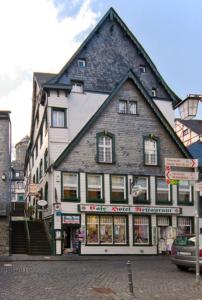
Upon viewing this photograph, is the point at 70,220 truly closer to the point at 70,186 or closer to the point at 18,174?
the point at 70,186

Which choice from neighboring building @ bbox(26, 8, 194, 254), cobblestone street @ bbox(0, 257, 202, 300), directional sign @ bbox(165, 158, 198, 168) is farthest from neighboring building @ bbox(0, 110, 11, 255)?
directional sign @ bbox(165, 158, 198, 168)

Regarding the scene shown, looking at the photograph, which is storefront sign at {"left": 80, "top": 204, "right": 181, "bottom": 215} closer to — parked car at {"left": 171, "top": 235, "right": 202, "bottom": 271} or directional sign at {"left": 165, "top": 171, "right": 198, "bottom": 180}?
parked car at {"left": 171, "top": 235, "right": 202, "bottom": 271}

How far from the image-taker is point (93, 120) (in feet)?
115

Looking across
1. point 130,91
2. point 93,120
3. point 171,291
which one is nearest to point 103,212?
point 93,120

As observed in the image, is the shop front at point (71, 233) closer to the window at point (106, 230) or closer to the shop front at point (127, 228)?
the shop front at point (127, 228)

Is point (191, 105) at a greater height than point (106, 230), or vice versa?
point (191, 105)

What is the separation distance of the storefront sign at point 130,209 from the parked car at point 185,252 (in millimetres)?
12324

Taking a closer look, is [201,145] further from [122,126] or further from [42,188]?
[42,188]

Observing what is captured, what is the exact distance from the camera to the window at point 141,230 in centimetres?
3472

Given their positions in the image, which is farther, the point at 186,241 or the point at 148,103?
the point at 148,103

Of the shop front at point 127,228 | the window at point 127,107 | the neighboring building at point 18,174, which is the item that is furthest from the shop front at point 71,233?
the neighboring building at point 18,174

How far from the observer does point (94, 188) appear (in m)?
34.4

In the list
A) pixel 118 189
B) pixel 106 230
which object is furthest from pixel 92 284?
pixel 118 189

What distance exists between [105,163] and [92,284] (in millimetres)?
18886
